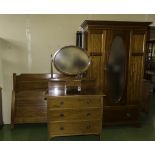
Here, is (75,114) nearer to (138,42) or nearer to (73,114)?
(73,114)

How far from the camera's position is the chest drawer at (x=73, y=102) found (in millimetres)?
2330

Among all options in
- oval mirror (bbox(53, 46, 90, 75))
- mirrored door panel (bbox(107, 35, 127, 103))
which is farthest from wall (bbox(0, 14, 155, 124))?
oval mirror (bbox(53, 46, 90, 75))

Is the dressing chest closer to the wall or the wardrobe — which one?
the wardrobe

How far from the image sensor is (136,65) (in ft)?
9.57

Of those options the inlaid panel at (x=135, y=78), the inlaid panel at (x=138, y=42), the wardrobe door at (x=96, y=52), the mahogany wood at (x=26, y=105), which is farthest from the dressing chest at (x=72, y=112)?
the inlaid panel at (x=138, y=42)

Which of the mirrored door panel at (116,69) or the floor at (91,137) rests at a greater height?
the mirrored door panel at (116,69)

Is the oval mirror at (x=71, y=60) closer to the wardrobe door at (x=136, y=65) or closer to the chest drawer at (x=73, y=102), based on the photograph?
the chest drawer at (x=73, y=102)

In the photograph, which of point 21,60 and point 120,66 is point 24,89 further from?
point 120,66

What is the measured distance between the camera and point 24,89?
3027 millimetres

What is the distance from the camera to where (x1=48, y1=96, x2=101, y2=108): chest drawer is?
2.33m

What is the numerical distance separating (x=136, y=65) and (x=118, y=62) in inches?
10.9

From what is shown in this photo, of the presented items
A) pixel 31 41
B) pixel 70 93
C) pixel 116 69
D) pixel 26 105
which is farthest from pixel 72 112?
pixel 31 41

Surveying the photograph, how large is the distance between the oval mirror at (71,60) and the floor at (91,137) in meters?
0.93

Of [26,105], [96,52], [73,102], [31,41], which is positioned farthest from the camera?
[31,41]
